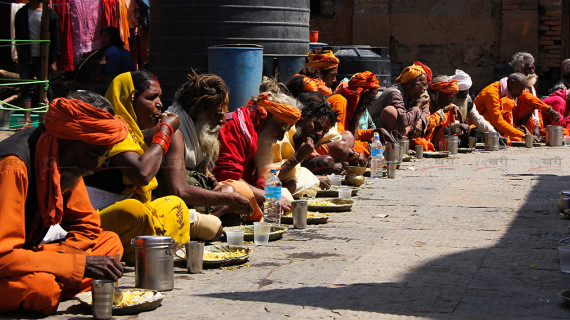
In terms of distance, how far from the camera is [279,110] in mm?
7391

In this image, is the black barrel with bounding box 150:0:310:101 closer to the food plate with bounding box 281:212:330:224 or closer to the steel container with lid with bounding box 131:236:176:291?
the food plate with bounding box 281:212:330:224

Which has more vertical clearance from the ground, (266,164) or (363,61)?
(363,61)

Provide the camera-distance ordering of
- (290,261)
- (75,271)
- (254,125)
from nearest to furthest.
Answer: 1. (75,271)
2. (290,261)
3. (254,125)

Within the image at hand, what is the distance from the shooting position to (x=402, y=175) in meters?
10.7

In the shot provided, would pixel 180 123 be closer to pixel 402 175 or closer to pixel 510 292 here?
pixel 510 292

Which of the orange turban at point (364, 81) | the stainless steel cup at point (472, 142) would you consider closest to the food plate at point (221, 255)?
the orange turban at point (364, 81)

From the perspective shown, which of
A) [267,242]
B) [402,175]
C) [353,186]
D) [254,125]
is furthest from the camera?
[402,175]

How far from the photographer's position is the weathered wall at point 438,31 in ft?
62.5

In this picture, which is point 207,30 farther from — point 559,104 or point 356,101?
point 559,104

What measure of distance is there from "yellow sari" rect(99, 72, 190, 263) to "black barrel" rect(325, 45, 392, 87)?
8.58m

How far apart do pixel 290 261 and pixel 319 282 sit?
0.64 m

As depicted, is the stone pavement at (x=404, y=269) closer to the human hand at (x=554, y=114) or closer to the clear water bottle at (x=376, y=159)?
the clear water bottle at (x=376, y=159)

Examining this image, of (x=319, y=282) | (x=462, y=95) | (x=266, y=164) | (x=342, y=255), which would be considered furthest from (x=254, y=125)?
(x=462, y=95)

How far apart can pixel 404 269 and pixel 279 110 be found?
2171 mm
